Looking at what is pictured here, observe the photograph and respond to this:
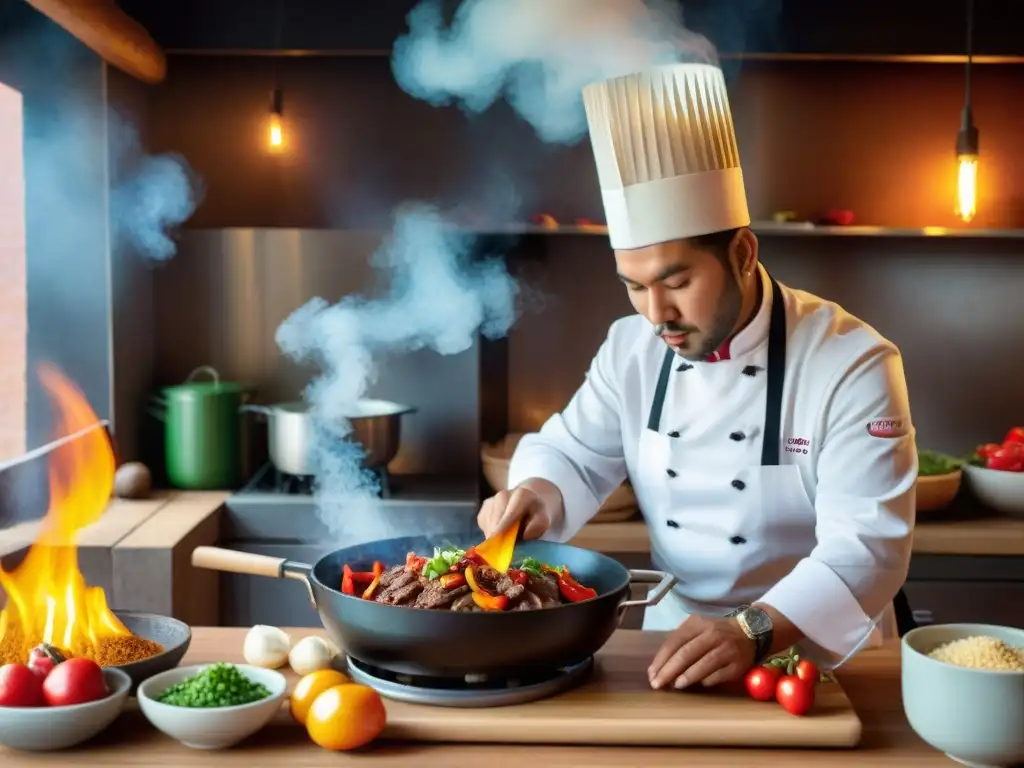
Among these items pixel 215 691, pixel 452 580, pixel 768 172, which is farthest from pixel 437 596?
pixel 768 172

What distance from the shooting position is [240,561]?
1.83m

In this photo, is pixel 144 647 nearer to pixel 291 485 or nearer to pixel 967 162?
pixel 291 485

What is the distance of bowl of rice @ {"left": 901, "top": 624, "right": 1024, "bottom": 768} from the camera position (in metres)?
1.42

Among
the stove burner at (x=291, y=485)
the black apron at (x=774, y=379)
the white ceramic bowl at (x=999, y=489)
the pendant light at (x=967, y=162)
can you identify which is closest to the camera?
the black apron at (x=774, y=379)

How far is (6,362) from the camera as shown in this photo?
147 inches

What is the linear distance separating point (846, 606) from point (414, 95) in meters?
2.88

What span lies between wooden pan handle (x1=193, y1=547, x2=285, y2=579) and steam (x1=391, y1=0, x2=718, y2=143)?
4.88 ft

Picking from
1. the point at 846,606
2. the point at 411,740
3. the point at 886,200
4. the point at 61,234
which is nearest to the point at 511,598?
the point at 411,740

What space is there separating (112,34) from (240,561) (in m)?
2.22

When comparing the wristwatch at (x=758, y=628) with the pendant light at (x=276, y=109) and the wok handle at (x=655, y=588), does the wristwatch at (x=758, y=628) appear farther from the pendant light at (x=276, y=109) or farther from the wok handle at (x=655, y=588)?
the pendant light at (x=276, y=109)

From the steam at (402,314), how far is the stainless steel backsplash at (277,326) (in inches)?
1.8

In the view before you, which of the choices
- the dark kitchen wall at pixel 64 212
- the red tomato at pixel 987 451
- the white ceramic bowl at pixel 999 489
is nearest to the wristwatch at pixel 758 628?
the white ceramic bowl at pixel 999 489

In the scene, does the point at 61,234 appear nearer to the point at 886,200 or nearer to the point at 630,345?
the point at 630,345

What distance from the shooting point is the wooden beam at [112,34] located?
305 cm
